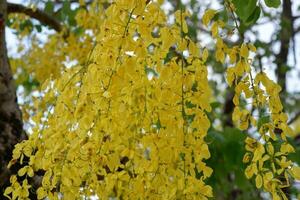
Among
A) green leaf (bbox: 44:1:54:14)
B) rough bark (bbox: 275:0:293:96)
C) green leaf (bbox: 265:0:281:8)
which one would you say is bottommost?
rough bark (bbox: 275:0:293:96)

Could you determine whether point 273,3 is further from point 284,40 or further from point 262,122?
point 284,40

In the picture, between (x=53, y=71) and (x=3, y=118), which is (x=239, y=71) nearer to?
(x=3, y=118)

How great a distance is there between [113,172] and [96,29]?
1.55 meters

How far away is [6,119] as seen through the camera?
2080 millimetres

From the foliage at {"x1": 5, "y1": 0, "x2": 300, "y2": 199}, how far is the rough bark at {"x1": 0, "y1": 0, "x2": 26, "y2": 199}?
418 mm

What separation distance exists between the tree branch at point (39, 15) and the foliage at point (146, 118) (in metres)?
1.37

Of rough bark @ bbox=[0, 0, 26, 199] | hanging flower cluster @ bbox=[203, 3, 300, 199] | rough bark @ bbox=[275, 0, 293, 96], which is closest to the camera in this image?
hanging flower cluster @ bbox=[203, 3, 300, 199]

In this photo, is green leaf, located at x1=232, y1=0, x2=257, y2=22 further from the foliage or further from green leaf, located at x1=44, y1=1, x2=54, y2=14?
green leaf, located at x1=44, y1=1, x2=54, y2=14

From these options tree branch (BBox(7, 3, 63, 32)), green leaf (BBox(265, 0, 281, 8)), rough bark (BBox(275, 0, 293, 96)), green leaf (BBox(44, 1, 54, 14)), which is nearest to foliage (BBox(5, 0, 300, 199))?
green leaf (BBox(265, 0, 281, 8))

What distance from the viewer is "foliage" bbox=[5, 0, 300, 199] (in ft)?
4.58

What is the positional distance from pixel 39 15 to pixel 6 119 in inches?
44.5

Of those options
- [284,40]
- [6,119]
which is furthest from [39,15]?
[284,40]

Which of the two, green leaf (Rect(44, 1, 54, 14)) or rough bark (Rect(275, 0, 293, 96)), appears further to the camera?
rough bark (Rect(275, 0, 293, 96))

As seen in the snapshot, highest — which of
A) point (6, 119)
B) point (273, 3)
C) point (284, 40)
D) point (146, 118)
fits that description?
point (273, 3)
